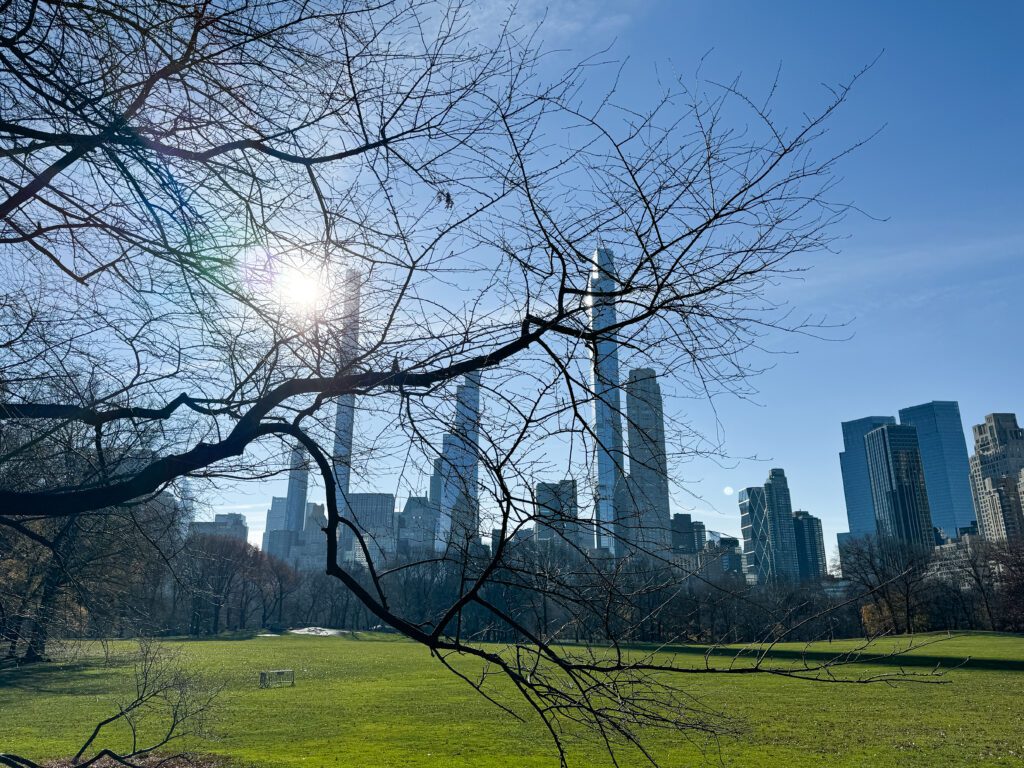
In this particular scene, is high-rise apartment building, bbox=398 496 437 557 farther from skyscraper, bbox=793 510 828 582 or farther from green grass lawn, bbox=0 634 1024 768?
skyscraper, bbox=793 510 828 582

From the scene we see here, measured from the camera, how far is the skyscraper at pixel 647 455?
2.51 m

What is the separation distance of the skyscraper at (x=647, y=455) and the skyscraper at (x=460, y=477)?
0.51 metres

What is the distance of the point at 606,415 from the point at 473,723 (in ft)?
50.0

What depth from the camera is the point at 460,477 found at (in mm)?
2477

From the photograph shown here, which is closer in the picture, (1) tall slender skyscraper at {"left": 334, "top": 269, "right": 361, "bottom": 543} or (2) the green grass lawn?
(1) tall slender skyscraper at {"left": 334, "top": 269, "right": 361, "bottom": 543}

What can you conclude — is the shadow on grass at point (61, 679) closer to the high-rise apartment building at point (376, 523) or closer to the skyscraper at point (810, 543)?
the high-rise apartment building at point (376, 523)

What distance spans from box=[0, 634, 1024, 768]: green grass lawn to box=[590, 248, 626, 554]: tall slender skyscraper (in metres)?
5.25

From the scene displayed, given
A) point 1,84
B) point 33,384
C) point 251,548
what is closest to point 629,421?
point 1,84

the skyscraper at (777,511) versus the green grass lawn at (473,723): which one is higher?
the skyscraper at (777,511)

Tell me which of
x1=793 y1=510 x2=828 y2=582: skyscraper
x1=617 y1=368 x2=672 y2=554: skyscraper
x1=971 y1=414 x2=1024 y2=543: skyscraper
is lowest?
x1=617 y1=368 x2=672 y2=554: skyscraper

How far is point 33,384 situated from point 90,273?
855mm

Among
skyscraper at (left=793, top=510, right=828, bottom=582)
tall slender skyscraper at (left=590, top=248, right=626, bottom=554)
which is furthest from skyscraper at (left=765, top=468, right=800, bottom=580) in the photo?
skyscraper at (left=793, top=510, right=828, bottom=582)

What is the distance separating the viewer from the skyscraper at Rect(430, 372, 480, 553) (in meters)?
2.34

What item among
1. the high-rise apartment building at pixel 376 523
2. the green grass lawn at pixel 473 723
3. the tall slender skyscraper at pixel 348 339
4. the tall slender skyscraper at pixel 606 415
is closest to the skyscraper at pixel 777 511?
the tall slender skyscraper at pixel 606 415
